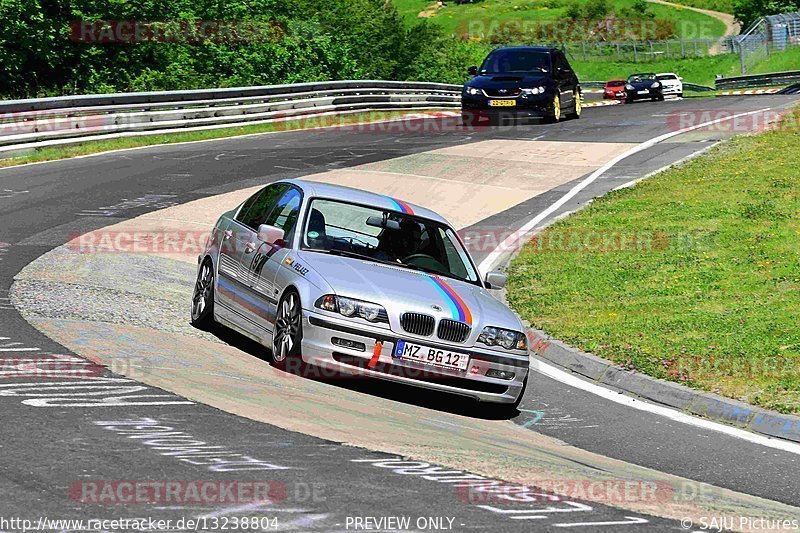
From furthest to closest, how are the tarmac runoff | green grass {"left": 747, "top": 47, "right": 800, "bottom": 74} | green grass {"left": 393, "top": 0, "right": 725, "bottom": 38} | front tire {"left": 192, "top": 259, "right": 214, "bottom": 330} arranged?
green grass {"left": 393, "top": 0, "right": 725, "bottom": 38} → green grass {"left": 747, "top": 47, "right": 800, "bottom": 74} → front tire {"left": 192, "top": 259, "right": 214, "bottom": 330} → the tarmac runoff

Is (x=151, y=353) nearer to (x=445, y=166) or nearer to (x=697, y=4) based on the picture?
(x=445, y=166)

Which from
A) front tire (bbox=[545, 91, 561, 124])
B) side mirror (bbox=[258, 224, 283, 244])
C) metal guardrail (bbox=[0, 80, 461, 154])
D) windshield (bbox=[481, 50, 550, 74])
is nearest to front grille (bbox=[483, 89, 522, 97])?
windshield (bbox=[481, 50, 550, 74])

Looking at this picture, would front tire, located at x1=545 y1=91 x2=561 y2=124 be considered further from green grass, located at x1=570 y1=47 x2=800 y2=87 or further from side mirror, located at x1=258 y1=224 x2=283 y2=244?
green grass, located at x1=570 y1=47 x2=800 y2=87

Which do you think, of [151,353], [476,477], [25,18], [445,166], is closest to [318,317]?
[151,353]

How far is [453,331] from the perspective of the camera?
9211mm

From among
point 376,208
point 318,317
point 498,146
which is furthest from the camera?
point 498,146

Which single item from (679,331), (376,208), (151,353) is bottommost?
(679,331)

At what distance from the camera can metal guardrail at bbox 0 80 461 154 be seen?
982 inches

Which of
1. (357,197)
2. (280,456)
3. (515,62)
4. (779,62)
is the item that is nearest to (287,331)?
(357,197)

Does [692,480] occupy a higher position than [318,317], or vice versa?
[318,317]

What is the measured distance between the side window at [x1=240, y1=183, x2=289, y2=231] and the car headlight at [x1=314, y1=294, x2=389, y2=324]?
6.74ft

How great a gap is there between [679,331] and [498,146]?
1545cm

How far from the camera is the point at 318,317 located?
359 inches

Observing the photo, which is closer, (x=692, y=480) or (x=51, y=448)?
(x=51, y=448)
